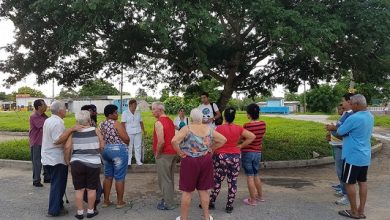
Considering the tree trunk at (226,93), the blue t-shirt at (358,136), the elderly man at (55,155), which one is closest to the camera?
the blue t-shirt at (358,136)

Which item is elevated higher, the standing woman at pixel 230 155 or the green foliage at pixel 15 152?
the standing woman at pixel 230 155

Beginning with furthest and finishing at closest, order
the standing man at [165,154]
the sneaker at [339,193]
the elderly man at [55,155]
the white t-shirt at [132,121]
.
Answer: the white t-shirt at [132,121]
the sneaker at [339,193]
the standing man at [165,154]
the elderly man at [55,155]

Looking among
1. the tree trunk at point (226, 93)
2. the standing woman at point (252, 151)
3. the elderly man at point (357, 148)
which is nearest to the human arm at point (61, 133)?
the standing woman at point (252, 151)

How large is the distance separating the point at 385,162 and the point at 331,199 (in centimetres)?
541

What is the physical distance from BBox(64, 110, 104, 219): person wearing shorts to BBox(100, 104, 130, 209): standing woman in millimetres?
352

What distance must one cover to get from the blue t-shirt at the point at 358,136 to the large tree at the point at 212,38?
1888 millimetres

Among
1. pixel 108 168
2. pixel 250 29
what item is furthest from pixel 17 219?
pixel 250 29

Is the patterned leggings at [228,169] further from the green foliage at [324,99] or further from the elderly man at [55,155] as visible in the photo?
the green foliage at [324,99]

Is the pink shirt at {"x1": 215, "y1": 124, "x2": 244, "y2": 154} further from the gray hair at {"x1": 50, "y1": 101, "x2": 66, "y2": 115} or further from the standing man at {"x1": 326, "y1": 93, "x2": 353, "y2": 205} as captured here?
the gray hair at {"x1": 50, "y1": 101, "x2": 66, "y2": 115}

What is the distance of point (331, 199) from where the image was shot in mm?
7121

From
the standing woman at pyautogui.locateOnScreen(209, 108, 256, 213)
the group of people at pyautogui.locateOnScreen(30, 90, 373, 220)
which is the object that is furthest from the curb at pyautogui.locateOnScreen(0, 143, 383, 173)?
the standing woman at pyautogui.locateOnScreen(209, 108, 256, 213)

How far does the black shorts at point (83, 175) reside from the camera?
5785 mm

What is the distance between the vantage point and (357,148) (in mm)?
5898

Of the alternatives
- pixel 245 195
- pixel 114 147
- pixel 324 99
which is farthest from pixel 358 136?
pixel 324 99
